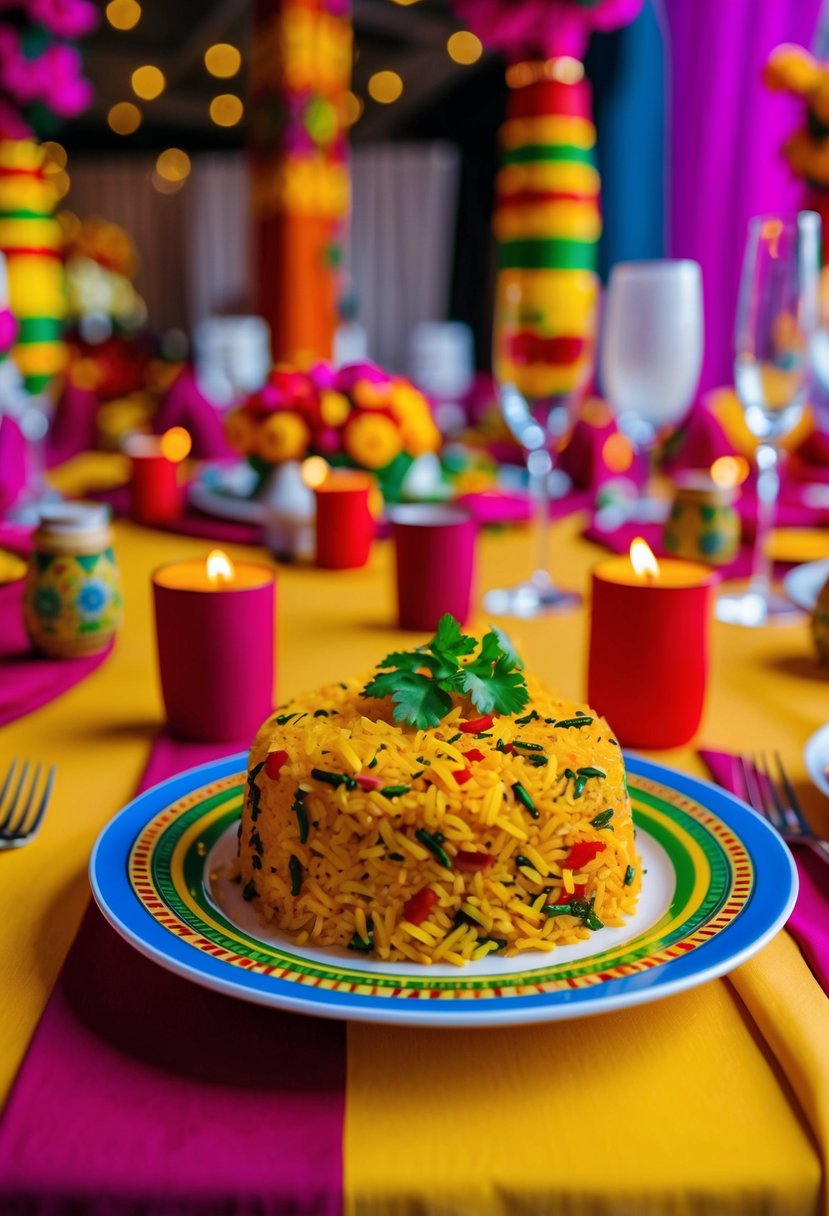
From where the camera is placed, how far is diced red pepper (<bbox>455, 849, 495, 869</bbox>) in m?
0.44

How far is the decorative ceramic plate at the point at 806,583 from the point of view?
108 cm

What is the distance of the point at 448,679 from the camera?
518 mm

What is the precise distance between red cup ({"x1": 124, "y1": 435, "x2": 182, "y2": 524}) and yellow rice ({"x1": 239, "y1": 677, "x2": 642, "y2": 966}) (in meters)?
1.18

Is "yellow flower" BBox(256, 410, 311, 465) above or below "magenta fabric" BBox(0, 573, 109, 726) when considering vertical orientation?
above

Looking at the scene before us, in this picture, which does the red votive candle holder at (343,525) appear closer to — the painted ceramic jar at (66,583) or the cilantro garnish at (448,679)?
the painted ceramic jar at (66,583)

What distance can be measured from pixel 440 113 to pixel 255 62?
15.1ft

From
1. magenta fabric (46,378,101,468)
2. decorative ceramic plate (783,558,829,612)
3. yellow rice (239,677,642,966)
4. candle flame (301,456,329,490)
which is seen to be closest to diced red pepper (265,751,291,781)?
yellow rice (239,677,642,966)

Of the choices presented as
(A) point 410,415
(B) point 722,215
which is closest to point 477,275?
(B) point 722,215

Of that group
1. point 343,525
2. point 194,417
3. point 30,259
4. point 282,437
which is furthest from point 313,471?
point 194,417

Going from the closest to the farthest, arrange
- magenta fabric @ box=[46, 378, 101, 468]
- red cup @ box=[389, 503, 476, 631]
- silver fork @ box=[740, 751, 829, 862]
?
silver fork @ box=[740, 751, 829, 862]
red cup @ box=[389, 503, 476, 631]
magenta fabric @ box=[46, 378, 101, 468]

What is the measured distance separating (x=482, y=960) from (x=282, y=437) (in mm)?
1123

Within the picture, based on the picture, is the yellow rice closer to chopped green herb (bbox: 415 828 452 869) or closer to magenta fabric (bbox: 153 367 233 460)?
chopped green herb (bbox: 415 828 452 869)

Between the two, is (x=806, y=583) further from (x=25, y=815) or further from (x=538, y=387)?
(x=25, y=815)

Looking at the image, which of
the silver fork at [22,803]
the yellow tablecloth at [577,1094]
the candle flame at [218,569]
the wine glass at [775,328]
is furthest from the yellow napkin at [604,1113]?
the wine glass at [775,328]
